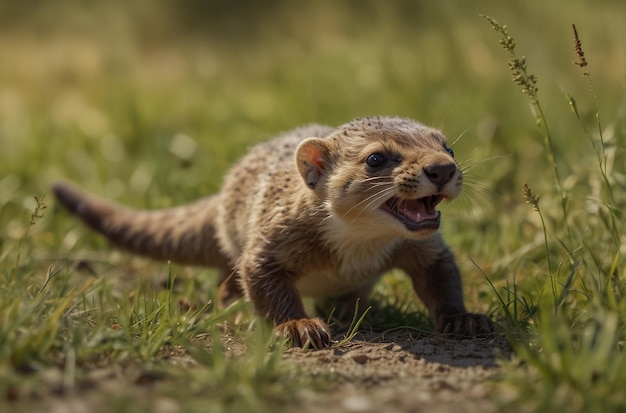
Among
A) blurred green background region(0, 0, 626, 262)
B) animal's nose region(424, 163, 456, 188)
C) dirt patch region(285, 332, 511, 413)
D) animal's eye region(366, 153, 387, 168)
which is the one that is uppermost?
blurred green background region(0, 0, 626, 262)

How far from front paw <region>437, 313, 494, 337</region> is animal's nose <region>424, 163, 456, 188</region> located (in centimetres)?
71

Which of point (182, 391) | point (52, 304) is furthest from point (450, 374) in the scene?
point (52, 304)

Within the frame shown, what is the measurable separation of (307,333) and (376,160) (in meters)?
0.84

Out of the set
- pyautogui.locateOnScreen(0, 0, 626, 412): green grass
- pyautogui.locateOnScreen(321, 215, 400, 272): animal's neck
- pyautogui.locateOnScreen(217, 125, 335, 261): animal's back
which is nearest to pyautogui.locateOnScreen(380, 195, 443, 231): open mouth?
pyautogui.locateOnScreen(321, 215, 400, 272): animal's neck

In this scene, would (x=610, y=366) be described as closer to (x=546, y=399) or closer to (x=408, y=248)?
(x=546, y=399)

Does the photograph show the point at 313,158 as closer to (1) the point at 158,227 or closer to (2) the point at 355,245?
(2) the point at 355,245

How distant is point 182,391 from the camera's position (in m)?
2.98

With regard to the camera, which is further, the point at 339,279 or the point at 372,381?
the point at 339,279

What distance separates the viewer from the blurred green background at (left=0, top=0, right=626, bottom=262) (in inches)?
270

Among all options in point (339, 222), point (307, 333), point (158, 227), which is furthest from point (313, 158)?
point (158, 227)

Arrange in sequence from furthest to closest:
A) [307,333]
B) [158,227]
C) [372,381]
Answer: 1. [158,227]
2. [307,333]
3. [372,381]

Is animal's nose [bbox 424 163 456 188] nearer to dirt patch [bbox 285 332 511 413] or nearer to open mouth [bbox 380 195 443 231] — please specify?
open mouth [bbox 380 195 443 231]

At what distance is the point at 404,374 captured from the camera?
11.5ft

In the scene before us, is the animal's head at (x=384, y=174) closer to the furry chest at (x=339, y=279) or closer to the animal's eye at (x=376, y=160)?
the animal's eye at (x=376, y=160)
